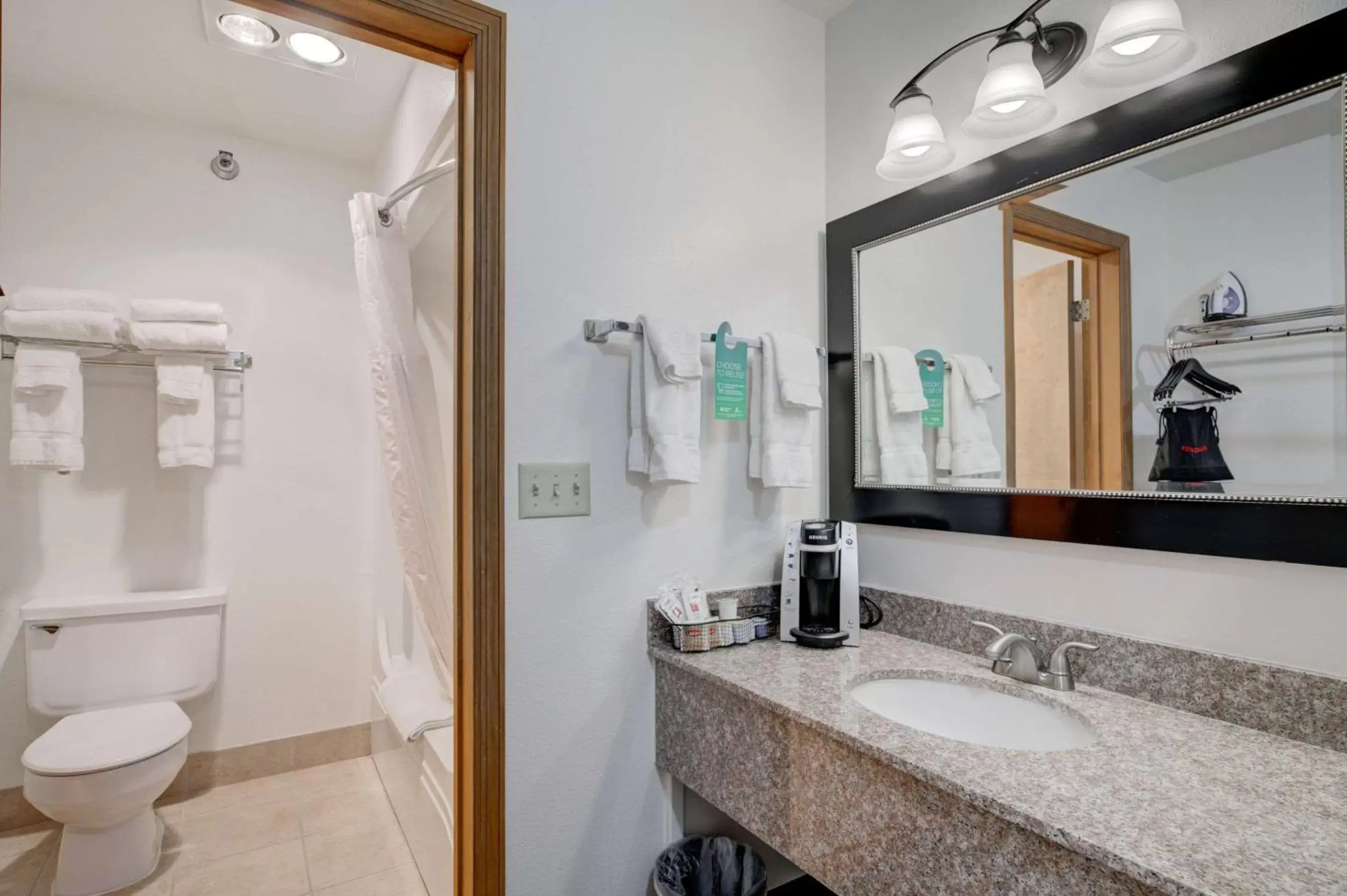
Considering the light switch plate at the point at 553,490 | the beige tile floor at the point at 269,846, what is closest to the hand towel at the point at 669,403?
the light switch plate at the point at 553,490

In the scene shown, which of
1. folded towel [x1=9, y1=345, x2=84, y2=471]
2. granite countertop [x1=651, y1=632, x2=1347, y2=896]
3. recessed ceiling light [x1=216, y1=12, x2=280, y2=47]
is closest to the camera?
granite countertop [x1=651, y1=632, x2=1347, y2=896]

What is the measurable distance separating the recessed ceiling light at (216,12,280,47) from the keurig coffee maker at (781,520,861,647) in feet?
6.72

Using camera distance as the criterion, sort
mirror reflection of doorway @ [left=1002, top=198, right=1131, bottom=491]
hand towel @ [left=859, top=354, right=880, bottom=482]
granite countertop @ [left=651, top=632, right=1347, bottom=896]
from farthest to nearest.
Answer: hand towel @ [left=859, top=354, right=880, bottom=482], mirror reflection of doorway @ [left=1002, top=198, right=1131, bottom=491], granite countertop @ [left=651, top=632, right=1347, bottom=896]

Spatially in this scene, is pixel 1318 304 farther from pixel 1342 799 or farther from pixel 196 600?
pixel 196 600

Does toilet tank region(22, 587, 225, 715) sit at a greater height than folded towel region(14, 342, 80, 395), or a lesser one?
lesser

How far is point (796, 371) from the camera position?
1671mm

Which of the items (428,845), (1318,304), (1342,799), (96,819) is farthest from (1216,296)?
(96,819)

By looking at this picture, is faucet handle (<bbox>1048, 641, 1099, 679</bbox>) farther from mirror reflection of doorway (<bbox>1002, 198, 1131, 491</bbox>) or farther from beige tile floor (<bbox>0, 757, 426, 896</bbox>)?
beige tile floor (<bbox>0, 757, 426, 896</bbox>)

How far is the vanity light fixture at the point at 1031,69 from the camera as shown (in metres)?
1.13

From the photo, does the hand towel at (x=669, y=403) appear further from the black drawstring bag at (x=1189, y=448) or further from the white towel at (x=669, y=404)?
the black drawstring bag at (x=1189, y=448)

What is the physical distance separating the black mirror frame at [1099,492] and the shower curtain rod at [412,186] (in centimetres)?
103

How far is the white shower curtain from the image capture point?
6.73ft

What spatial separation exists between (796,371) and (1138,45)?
0.87m

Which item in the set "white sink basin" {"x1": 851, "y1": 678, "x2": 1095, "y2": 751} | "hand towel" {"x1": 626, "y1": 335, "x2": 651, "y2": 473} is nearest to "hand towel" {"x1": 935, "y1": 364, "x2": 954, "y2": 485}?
"white sink basin" {"x1": 851, "y1": 678, "x2": 1095, "y2": 751}
